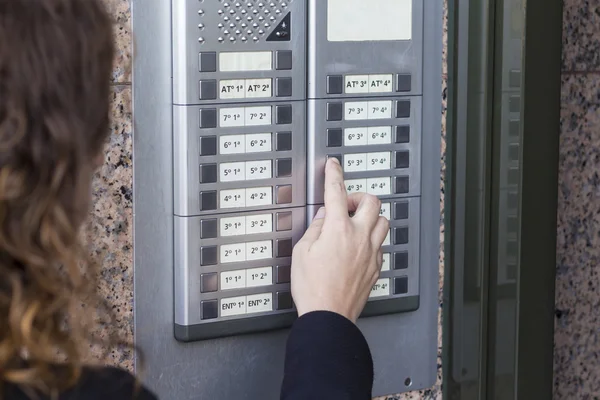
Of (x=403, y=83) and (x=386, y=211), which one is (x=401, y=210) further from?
(x=403, y=83)

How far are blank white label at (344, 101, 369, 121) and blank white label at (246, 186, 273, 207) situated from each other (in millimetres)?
143

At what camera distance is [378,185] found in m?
1.34

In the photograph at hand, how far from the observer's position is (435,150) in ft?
4.54

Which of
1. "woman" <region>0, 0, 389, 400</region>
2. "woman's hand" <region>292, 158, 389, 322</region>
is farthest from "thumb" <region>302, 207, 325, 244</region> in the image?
"woman" <region>0, 0, 389, 400</region>

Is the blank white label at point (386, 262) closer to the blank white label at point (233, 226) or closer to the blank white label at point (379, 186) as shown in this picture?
the blank white label at point (379, 186)

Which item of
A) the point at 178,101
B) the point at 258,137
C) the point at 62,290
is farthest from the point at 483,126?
the point at 62,290

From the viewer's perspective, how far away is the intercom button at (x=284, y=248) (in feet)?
4.18

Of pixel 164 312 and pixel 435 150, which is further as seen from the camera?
pixel 435 150

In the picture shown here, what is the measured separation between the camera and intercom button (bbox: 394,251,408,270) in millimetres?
1372

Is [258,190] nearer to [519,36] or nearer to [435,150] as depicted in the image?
[435,150]

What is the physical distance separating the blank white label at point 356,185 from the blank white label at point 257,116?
0.15m

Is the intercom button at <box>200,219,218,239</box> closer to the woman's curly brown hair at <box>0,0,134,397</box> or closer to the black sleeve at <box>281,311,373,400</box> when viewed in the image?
the black sleeve at <box>281,311,373,400</box>

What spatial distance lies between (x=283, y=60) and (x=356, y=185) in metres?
0.20

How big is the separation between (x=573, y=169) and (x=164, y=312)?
25.4 inches
